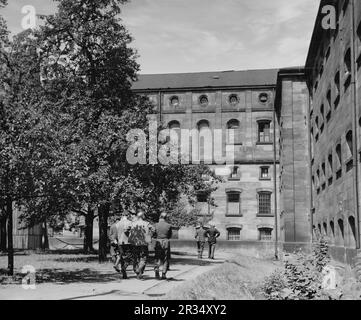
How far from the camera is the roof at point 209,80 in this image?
169 feet

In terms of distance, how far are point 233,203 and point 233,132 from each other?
20.9ft

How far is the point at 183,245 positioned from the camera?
4306cm

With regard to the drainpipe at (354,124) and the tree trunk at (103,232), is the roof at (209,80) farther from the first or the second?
the drainpipe at (354,124)

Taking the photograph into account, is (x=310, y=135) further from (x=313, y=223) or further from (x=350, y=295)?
(x=350, y=295)

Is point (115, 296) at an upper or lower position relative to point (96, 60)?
A: lower

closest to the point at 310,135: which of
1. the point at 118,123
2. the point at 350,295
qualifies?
the point at 118,123

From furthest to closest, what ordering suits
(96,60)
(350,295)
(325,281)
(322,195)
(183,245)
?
(183,245), (322,195), (96,60), (325,281), (350,295)

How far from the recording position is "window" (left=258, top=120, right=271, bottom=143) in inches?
1976

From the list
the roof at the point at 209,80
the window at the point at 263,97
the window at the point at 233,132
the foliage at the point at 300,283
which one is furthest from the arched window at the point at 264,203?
the foliage at the point at 300,283

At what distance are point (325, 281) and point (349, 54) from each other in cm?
1222

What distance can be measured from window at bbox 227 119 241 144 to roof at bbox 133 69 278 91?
11.3 ft

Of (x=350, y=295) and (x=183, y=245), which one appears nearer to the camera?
(x=350, y=295)

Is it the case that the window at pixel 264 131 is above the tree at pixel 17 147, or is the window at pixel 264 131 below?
above

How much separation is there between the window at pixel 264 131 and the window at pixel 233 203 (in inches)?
210
